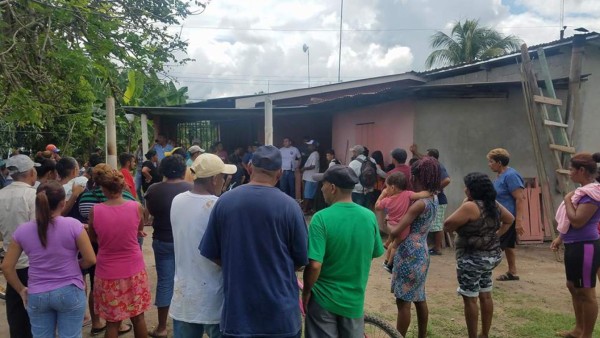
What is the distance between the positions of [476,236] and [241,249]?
7.41 feet

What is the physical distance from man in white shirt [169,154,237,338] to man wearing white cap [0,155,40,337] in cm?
146

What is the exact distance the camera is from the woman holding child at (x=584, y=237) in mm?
3996

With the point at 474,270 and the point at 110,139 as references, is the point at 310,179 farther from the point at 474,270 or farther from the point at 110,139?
the point at 474,270

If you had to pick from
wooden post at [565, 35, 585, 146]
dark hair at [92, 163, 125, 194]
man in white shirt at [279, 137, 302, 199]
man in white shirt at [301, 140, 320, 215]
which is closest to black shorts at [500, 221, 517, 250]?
wooden post at [565, 35, 585, 146]

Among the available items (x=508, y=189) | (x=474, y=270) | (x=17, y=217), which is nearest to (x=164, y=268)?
(x=17, y=217)

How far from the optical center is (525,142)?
8.72 metres

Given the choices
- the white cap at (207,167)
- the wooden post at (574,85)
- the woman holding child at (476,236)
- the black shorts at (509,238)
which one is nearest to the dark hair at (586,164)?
the woman holding child at (476,236)

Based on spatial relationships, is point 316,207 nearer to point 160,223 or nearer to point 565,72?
point 565,72

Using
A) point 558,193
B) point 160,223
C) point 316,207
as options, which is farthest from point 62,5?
point 558,193

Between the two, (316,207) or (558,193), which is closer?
(558,193)

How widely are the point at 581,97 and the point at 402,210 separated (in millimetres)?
6002

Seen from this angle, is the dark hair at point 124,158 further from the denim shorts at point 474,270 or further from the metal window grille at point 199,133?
the metal window grille at point 199,133

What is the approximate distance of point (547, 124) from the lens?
25.1 feet

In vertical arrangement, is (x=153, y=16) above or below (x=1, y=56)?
above
